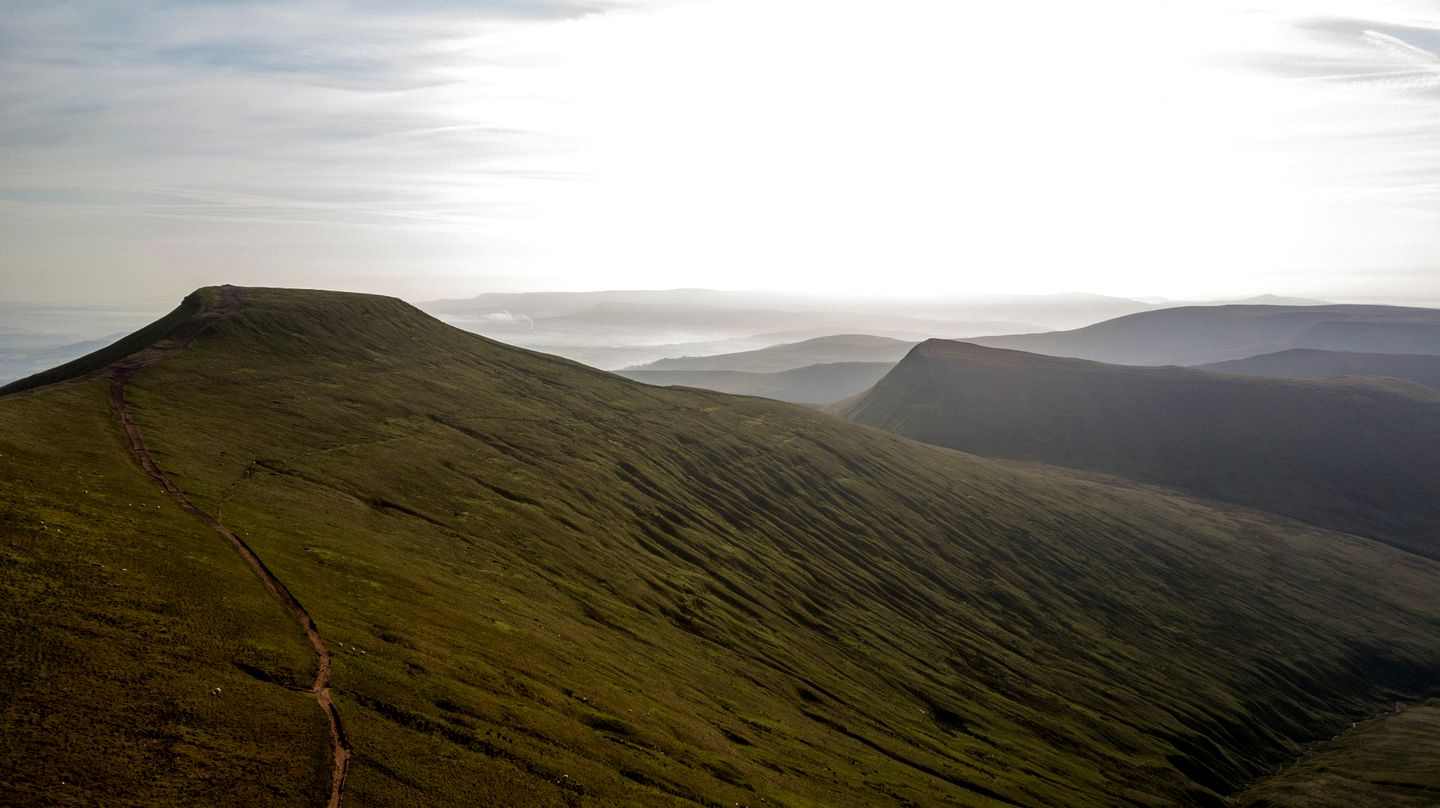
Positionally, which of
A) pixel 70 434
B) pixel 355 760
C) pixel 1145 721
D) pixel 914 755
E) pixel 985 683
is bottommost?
pixel 1145 721

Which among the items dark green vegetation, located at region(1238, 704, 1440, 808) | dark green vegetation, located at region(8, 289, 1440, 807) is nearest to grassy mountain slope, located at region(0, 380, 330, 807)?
dark green vegetation, located at region(8, 289, 1440, 807)

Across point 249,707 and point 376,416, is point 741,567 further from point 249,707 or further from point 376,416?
point 249,707

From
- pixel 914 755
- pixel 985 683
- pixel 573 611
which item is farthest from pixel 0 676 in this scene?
pixel 985 683

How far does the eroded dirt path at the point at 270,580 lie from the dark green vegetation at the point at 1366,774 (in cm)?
14844

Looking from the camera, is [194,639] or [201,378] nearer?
[194,639]

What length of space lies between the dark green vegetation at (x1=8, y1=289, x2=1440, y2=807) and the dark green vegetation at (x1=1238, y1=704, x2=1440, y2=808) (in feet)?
25.0

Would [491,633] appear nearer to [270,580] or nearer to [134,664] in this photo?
[270,580]

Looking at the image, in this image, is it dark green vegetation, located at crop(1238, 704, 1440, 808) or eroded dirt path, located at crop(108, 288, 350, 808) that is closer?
eroded dirt path, located at crop(108, 288, 350, 808)

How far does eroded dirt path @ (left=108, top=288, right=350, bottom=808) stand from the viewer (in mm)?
43906

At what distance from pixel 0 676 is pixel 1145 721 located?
173m

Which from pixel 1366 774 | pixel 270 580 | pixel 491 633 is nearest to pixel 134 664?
pixel 270 580

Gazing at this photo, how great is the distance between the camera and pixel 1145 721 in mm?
156625

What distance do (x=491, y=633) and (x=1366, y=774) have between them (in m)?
158

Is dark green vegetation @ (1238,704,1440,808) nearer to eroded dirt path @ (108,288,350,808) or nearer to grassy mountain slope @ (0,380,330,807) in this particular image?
eroded dirt path @ (108,288,350,808)
